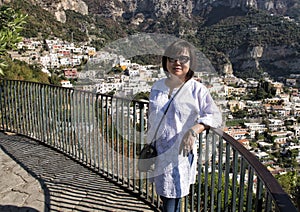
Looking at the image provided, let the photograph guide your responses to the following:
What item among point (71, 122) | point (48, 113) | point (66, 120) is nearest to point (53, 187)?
point (71, 122)

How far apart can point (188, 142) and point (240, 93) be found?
4369 cm

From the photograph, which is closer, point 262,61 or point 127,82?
point 127,82

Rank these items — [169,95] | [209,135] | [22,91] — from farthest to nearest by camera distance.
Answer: [22,91] → [209,135] → [169,95]

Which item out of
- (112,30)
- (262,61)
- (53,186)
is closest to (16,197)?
(53,186)

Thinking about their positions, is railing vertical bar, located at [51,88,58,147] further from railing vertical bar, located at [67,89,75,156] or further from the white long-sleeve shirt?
the white long-sleeve shirt

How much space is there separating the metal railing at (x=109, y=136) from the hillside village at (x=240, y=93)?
26 centimetres

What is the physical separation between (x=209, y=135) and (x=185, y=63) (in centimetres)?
61

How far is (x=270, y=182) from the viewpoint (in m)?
1.22

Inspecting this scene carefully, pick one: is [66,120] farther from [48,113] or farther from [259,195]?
[259,195]

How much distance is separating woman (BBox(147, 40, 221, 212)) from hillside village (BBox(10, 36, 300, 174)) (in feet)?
0.68

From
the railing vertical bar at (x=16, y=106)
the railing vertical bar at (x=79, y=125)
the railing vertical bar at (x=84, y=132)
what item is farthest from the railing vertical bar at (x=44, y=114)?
the railing vertical bar at (x=84, y=132)

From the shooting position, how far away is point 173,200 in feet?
6.29

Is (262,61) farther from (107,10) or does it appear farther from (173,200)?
(173,200)

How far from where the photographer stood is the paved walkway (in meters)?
2.90
